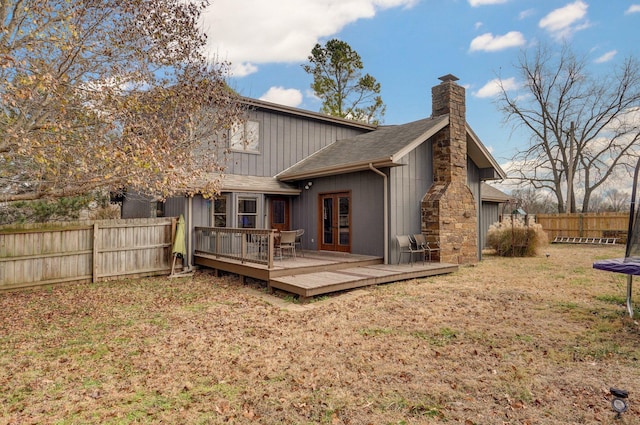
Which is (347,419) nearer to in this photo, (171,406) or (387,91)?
(171,406)

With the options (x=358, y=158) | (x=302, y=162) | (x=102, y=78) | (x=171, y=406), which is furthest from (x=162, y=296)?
(x=302, y=162)

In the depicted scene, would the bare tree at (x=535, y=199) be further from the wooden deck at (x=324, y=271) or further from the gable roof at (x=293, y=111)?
the wooden deck at (x=324, y=271)

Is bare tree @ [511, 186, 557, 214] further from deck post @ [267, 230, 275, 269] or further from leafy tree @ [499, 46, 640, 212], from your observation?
deck post @ [267, 230, 275, 269]

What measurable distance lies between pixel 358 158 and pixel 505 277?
5.17 m

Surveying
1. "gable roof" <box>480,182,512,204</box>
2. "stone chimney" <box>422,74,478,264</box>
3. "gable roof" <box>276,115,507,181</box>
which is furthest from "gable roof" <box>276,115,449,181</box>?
"gable roof" <box>480,182,512,204</box>

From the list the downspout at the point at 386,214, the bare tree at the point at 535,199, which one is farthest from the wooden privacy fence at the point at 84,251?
the bare tree at the point at 535,199

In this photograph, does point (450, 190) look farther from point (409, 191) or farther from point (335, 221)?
point (335, 221)

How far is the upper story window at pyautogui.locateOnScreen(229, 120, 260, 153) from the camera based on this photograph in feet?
39.8

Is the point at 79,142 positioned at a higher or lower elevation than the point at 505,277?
higher

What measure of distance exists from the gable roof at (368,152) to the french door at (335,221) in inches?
33.9

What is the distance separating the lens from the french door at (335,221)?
1106 centimetres

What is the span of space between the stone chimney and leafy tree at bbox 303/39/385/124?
13997 mm

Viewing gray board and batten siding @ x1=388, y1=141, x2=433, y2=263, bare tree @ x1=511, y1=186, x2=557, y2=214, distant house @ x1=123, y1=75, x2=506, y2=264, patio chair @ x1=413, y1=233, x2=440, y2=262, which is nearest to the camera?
gray board and batten siding @ x1=388, y1=141, x2=433, y2=263

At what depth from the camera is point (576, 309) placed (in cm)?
629
